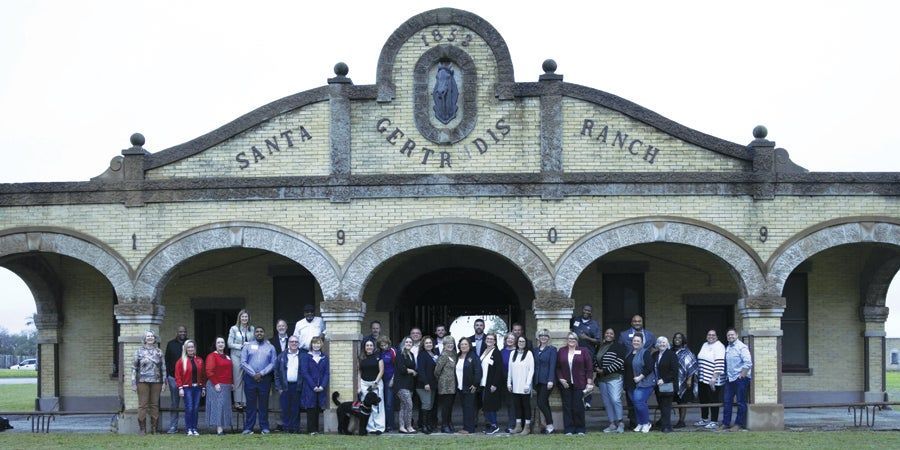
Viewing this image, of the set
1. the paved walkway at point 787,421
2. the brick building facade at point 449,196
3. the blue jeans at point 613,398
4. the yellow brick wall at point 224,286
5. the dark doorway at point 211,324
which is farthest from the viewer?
the dark doorway at point 211,324

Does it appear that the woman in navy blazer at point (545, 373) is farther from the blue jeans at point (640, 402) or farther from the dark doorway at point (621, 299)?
the dark doorway at point (621, 299)

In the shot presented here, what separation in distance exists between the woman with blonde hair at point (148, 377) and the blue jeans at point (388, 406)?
3.34 metres

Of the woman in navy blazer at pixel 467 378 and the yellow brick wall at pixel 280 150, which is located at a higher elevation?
the yellow brick wall at pixel 280 150

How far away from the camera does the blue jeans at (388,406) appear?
18266 millimetres

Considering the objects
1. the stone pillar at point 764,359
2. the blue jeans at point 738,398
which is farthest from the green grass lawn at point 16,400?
the stone pillar at point 764,359

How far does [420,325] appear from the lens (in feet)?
77.3

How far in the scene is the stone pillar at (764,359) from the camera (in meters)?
18.3

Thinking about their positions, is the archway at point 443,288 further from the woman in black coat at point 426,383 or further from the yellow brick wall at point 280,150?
the woman in black coat at point 426,383

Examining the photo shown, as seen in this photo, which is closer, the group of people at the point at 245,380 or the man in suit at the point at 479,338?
the group of people at the point at 245,380

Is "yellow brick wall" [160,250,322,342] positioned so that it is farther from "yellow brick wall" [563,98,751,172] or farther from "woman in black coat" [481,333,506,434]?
"yellow brick wall" [563,98,751,172]

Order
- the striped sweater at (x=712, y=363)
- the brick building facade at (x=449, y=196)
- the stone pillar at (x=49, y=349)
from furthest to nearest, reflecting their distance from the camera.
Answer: the stone pillar at (x=49, y=349) → the brick building facade at (x=449, y=196) → the striped sweater at (x=712, y=363)

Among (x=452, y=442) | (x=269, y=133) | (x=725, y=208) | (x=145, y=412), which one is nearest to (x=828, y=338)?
(x=725, y=208)

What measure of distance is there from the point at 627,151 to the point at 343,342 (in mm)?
5231

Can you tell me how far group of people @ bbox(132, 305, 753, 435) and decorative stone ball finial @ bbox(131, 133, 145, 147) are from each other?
10.1 ft
